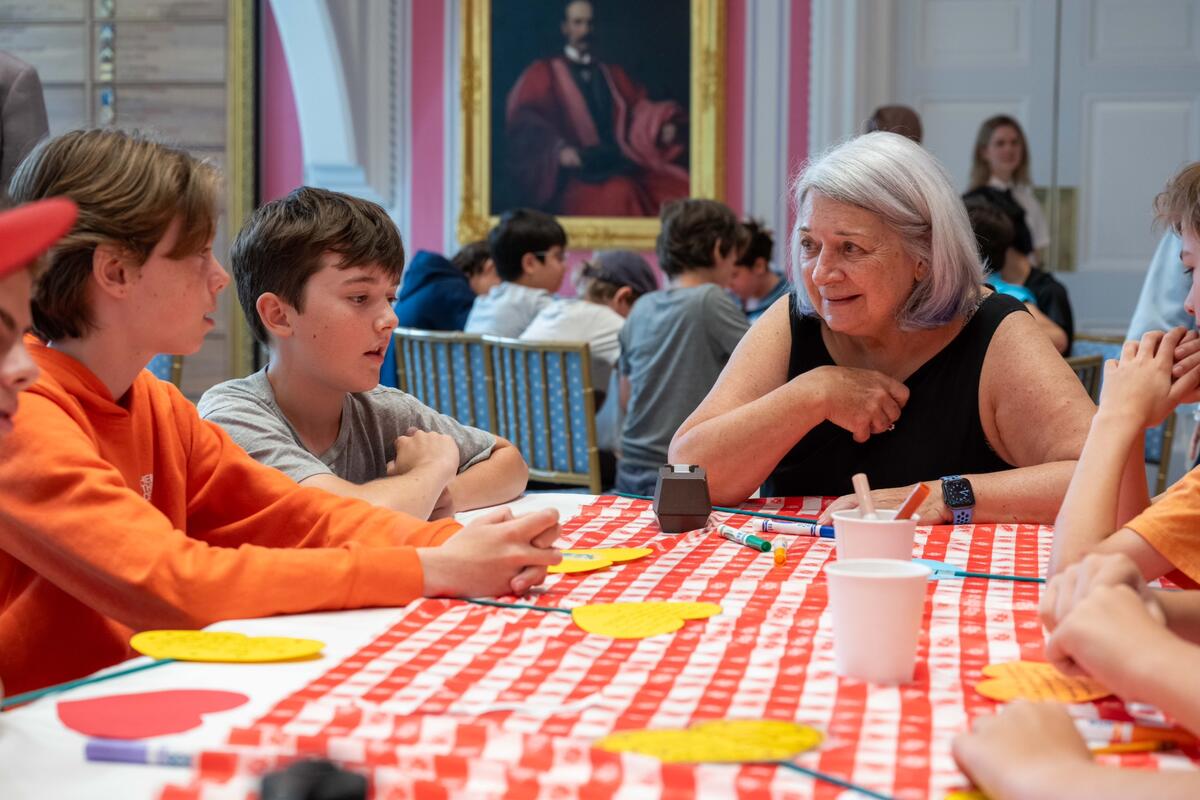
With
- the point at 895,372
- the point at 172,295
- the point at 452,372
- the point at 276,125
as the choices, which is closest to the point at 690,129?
the point at 276,125

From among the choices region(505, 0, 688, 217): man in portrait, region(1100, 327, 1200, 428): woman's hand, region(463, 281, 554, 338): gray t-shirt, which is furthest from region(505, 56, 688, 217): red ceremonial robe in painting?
region(1100, 327, 1200, 428): woman's hand

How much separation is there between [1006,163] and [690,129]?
1.58m

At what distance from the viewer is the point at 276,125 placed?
7.25 metres

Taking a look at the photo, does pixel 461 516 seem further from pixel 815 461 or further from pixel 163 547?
pixel 163 547

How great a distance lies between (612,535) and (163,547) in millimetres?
684

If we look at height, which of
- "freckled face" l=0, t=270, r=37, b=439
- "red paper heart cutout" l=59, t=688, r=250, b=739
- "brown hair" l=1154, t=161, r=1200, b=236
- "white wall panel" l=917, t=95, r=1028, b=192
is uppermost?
"white wall panel" l=917, t=95, r=1028, b=192

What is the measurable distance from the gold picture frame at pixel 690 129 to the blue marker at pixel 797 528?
4865mm

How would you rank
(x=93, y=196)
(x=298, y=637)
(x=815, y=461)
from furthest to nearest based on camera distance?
(x=815, y=461), (x=93, y=196), (x=298, y=637)

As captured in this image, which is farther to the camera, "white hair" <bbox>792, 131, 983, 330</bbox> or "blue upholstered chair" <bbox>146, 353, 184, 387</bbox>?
"blue upholstered chair" <bbox>146, 353, 184, 387</bbox>

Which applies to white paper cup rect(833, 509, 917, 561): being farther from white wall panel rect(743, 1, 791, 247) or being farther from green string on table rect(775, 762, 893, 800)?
white wall panel rect(743, 1, 791, 247)

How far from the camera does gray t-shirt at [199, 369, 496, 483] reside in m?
1.87

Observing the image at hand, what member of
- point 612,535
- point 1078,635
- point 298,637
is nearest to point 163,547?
point 298,637

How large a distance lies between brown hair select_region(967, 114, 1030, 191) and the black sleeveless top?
12.1 ft

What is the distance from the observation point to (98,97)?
7270 millimetres
